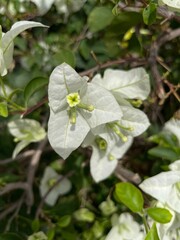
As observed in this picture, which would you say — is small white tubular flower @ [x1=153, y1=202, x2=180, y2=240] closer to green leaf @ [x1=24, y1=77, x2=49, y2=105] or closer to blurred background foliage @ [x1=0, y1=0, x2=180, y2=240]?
blurred background foliage @ [x1=0, y1=0, x2=180, y2=240]

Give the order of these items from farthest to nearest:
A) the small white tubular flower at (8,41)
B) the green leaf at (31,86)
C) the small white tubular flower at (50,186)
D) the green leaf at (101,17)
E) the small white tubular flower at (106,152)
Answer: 1. the small white tubular flower at (50,186)
2. the green leaf at (101,17)
3. the small white tubular flower at (106,152)
4. the green leaf at (31,86)
5. the small white tubular flower at (8,41)

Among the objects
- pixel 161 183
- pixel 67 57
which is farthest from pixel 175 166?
pixel 67 57

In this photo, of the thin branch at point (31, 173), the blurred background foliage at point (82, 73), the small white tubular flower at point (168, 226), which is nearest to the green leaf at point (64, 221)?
the blurred background foliage at point (82, 73)

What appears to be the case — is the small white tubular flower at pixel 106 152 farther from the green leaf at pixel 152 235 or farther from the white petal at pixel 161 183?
the green leaf at pixel 152 235

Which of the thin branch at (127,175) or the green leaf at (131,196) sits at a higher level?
the green leaf at (131,196)

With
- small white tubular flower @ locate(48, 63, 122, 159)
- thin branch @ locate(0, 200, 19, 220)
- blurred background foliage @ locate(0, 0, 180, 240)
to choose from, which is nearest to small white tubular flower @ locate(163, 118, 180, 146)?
blurred background foliage @ locate(0, 0, 180, 240)

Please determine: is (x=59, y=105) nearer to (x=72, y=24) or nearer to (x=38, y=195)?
(x=72, y=24)
